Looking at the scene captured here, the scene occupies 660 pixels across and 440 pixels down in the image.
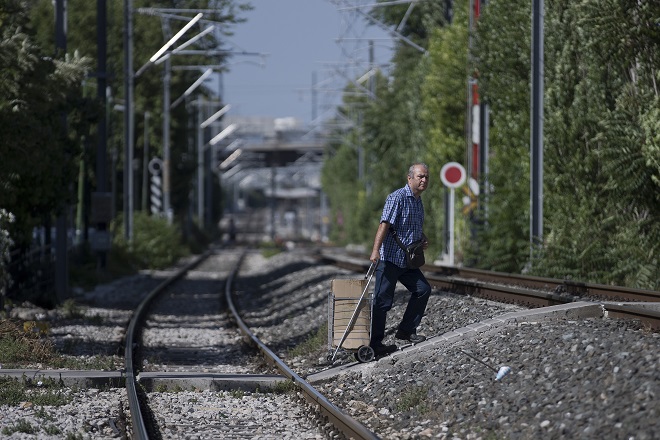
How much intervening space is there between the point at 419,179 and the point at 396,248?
0.75 meters

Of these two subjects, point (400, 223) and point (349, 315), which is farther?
point (349, 315)

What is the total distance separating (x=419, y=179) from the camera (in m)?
13.0

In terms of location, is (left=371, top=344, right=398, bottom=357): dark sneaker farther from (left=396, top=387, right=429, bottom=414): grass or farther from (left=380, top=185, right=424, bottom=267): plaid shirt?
(left=396, top=387, right=429, bottom=414): grass

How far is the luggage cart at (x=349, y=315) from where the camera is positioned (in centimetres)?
1352

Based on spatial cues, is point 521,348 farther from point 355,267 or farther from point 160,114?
point 160,114

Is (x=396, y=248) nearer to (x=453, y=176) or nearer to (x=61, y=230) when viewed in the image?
(x=61, y=230)

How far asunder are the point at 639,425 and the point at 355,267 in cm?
2635

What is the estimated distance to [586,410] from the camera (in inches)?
360

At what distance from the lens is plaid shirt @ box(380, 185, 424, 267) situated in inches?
513

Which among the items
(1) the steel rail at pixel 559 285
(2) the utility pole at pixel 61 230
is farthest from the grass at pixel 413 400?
(2) the utility pole at pixel 61 230

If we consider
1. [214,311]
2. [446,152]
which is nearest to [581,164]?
[214,311]

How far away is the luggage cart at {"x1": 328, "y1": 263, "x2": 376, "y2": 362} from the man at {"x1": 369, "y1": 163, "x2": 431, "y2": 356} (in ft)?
0.89

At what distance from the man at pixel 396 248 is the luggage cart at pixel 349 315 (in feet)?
0.89

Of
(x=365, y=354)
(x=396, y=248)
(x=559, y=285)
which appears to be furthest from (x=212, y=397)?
(x=559, y=285)
